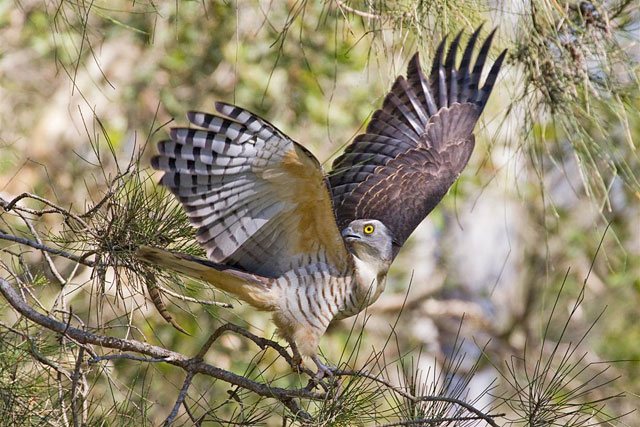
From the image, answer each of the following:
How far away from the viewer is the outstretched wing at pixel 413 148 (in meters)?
3.62

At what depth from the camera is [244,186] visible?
2.58 metres

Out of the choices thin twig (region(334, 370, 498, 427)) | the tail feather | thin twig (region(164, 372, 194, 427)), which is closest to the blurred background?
thin twig (region(164, 372, 194, 427))

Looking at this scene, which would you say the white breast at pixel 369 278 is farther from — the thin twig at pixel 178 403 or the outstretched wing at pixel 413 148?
the thin twig at pixel 178 403

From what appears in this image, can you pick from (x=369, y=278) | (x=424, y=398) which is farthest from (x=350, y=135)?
(x=424, y=398)

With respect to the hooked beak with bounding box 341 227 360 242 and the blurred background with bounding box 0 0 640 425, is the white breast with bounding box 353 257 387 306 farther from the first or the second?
the blurred background with bounding box 0 0 640 425

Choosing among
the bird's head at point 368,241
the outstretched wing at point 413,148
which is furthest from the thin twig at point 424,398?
the outstretched wing at point 413,148

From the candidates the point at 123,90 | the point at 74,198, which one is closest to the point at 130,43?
the point at 123,90

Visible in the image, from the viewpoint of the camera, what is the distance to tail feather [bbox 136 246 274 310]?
2359 mm

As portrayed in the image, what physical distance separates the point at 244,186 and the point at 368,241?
729 millimetres

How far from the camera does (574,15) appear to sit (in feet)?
9.90

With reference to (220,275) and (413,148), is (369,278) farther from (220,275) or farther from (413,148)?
(413,148)

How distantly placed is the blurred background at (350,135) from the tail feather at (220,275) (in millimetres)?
352

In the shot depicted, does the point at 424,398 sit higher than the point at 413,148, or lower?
lower

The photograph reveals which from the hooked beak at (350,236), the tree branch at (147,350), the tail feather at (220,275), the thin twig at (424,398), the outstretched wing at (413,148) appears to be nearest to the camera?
the thin twig at (424,398)
